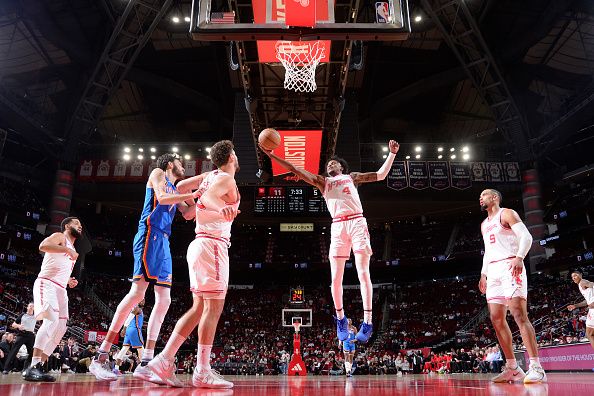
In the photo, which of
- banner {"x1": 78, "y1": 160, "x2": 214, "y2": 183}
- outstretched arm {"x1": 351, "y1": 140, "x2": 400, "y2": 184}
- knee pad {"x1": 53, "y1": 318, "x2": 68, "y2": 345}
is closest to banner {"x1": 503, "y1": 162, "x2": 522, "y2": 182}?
banner {"x1": 78, "y1": 160, "x2": 214, "y2": 183}

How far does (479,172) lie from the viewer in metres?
24.7

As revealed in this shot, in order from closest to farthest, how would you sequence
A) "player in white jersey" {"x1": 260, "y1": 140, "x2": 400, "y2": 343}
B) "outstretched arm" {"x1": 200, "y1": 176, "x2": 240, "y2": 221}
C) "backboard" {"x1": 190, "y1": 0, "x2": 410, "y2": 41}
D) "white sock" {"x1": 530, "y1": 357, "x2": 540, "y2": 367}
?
"outstretched arm" {"x1": 200, "y1": 176, "x2": 240, "y2": 221}
"white sock" {"x1": 530, "y1": 357, "x2": 540, "y2": 367}
"player in white jersey" {"x1": 260, "y1": 140, "x2": 400, "y2": 343}
"backboard" {"x1": 190, "y1": 0, "x2": 410, "y2": 41}

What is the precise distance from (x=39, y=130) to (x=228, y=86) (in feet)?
35.9

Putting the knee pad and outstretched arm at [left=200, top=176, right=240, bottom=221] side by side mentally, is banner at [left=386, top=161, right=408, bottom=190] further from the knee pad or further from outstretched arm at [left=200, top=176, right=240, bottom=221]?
outstretched arm at [left=200, top=176, right=240, bottom=221]

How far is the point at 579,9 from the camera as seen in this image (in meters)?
18.7

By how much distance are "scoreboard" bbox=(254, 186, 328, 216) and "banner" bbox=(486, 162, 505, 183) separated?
1039cm

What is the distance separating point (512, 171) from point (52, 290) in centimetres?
2452

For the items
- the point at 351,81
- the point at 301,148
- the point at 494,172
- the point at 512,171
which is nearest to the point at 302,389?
the point at 301,148

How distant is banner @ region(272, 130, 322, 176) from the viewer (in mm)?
16812

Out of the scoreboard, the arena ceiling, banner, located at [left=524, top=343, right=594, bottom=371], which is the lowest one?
banner, located at [left=524, top=343, right=594, bottom=371]

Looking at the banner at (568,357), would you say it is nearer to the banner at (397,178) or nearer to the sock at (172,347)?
the sock at (172,347)

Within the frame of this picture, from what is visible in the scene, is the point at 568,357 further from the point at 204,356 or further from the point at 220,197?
the point at 220,197

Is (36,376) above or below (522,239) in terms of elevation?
below

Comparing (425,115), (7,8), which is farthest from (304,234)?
(7,8)
